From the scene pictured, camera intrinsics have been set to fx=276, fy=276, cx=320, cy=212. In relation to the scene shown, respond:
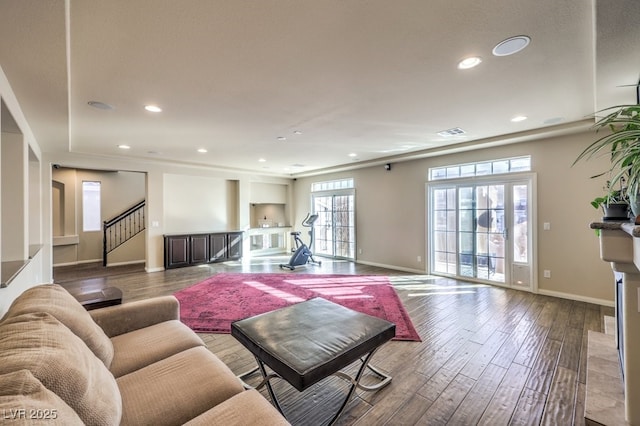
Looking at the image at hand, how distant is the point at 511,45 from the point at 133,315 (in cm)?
355

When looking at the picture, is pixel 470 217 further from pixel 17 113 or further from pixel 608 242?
pixel 17 113

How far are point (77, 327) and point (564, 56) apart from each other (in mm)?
3872

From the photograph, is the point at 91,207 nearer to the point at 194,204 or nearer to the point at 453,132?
the point at 194,204

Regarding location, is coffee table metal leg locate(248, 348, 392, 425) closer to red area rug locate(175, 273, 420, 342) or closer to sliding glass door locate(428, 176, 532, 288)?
red area rug locate(175, 273, 420, 342)

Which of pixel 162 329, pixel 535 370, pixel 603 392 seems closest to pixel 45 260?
pixel 162 329

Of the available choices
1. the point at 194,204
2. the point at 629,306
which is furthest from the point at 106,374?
the point at 194,204

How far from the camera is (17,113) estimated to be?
9.20 ft

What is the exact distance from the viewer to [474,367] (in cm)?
247

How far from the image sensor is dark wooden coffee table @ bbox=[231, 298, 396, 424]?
1.60m

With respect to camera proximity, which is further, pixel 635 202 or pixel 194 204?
pixel 194 204

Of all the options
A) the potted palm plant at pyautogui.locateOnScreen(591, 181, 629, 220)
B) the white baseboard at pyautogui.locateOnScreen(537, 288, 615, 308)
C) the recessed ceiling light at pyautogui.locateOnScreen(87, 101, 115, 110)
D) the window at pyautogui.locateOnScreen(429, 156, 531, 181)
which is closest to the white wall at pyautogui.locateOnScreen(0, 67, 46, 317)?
the recessed ceiling light at pyautogui.locateOnScreen(87, 101, 115, 110)

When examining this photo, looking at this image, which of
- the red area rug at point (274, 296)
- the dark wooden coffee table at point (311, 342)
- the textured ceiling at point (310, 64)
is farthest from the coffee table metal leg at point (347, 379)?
the textured ceiling at point (310, 64)

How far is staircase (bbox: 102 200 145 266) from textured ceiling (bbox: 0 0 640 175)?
416 centimetres

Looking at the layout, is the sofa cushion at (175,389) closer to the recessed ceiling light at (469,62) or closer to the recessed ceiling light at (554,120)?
the recessed ceiling light at (469,62)
